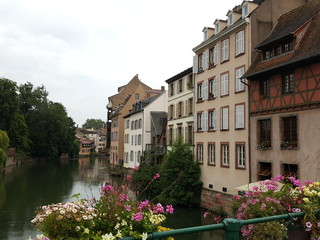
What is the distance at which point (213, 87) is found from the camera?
22844mm

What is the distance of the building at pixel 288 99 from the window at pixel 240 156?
0.93 m

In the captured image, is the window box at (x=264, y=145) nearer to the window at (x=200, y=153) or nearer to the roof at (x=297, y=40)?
the roof at (x=297, y=40)

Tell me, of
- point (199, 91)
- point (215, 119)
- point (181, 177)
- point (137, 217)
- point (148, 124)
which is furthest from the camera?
point (148, 124)

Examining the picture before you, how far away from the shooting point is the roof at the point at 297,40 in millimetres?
15250

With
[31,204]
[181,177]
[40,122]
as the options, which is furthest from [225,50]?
[40,122]

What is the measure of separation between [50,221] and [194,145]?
22.3 meters

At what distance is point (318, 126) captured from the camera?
14.6 m

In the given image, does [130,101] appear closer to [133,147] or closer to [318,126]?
[133,147]

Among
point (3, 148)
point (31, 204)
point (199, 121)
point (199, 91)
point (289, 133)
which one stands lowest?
point (31, 204)

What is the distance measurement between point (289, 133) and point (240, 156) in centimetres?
407

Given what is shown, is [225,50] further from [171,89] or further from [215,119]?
[171,89]

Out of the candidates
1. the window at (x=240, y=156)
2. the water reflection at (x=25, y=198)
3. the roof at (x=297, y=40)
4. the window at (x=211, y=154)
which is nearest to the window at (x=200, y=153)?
the window at (x=211, y=154)

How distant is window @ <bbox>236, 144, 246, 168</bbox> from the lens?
1945cm

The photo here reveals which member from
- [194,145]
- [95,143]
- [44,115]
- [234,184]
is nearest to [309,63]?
[234,184]
